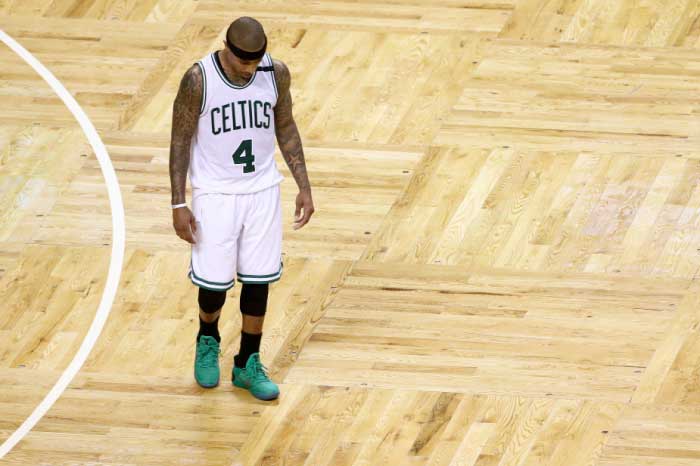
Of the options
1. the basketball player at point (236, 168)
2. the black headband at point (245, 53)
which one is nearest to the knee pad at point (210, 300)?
the basketball player at point (236, 168)

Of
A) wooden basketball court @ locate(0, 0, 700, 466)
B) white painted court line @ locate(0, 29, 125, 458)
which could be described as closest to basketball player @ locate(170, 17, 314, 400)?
wooden basketball court @ locate(0, 0, 700, 466)

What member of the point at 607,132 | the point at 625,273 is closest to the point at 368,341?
the point at 625,273

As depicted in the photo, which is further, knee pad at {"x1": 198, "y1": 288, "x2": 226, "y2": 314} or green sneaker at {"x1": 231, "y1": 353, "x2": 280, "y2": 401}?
green sneaker at {"x1": 231, "y1": 353, "x2": 280, "y2": 401}

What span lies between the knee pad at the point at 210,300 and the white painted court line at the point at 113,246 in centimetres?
69

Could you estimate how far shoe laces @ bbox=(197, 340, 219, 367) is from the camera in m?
6.88

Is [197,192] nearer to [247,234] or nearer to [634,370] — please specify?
[247,234]

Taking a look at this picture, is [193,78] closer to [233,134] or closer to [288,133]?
[233,134]

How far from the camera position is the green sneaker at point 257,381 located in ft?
22.3

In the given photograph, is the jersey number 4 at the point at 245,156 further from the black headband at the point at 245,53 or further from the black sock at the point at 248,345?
the black sock at the point at 248,345

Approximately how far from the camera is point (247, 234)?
657 centimetres

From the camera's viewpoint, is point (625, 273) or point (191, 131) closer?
point (191, 131)

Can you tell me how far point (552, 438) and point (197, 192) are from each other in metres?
1.68

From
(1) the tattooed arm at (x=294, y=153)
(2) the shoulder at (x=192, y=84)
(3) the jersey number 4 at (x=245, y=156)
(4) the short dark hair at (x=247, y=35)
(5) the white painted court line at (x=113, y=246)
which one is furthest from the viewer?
(5) the white painted court line at (x=113, y=246)

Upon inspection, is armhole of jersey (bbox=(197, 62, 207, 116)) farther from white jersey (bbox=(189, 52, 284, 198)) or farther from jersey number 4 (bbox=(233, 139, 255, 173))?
jersey number 4 (bbox=(233, 139, 255, 173))
